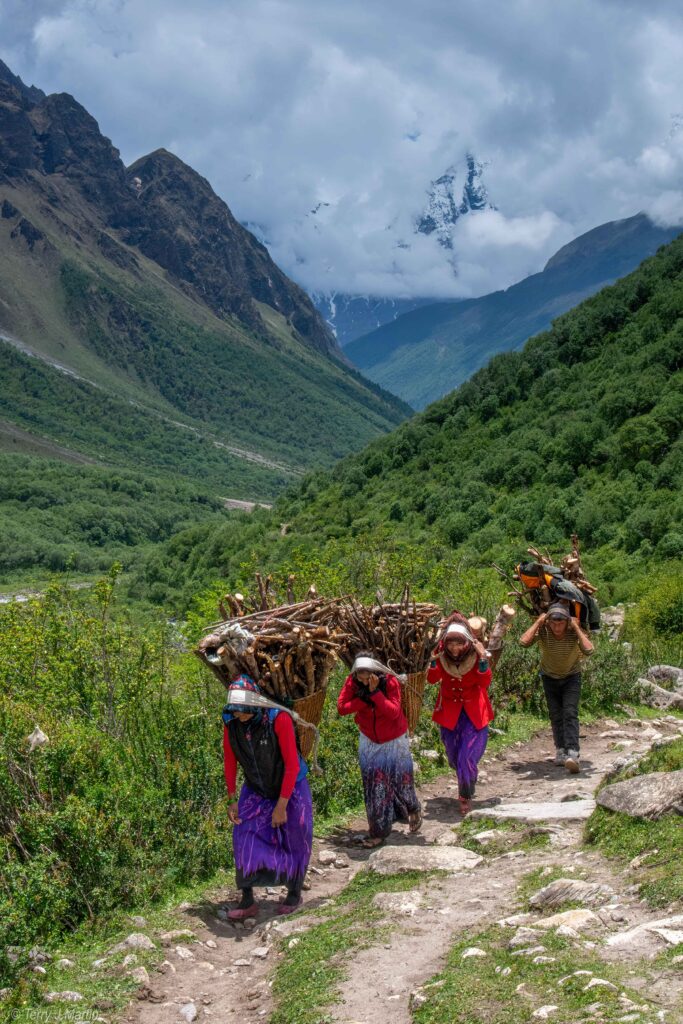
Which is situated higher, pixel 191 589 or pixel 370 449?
pixel 370 449

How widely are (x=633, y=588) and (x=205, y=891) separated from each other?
1786 centimetres

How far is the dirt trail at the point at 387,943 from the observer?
436 centimetres

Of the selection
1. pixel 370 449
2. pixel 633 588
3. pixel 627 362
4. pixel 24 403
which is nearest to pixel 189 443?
pixel 24 403

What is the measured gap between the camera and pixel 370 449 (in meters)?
53.8

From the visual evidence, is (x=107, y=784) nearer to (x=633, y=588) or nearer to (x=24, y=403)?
(x=633, y=588)

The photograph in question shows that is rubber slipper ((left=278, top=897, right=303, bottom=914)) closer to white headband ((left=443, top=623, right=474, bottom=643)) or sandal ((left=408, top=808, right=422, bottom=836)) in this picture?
sandal ((left=408, top=808, right=422, bottom=836))

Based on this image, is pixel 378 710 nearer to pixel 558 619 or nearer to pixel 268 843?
pixel 268 843

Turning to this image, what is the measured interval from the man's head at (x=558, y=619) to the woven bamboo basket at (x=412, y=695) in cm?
149

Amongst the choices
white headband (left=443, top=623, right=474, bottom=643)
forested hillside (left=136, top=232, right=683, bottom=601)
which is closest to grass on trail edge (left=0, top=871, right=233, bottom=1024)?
white headband (left=443, top=623, right=474, bottom=643)

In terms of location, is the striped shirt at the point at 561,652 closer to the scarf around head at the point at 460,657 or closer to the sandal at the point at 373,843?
the scarf around head at the point at 460,657

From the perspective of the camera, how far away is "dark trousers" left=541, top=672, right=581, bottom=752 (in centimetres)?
866

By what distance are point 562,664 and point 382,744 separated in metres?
2.63

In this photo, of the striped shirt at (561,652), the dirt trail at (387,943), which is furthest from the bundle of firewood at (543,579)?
the dirt trail at (387,943)

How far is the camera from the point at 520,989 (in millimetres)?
3768
